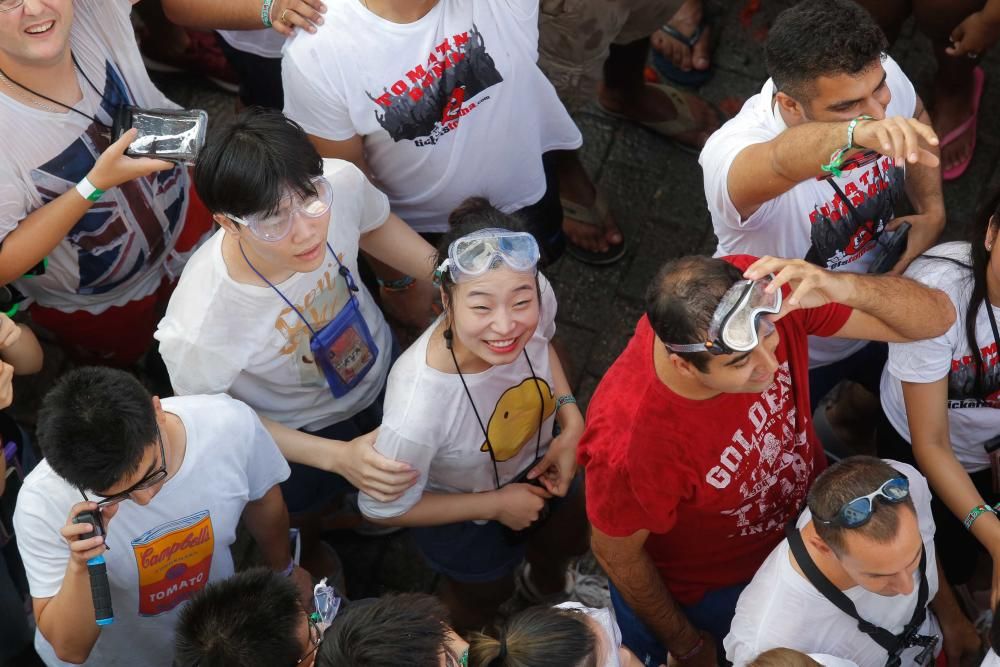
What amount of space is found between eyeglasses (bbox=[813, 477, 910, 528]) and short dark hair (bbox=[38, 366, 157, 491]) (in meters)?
1.68

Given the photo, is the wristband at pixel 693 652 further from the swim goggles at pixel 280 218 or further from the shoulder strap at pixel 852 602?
the swim goggles at pixel 280 218

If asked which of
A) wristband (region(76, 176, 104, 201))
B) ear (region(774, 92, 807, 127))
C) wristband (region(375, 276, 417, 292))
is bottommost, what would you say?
wristband (region(375, 276, 417, 292))

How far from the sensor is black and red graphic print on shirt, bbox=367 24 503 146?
125 inches

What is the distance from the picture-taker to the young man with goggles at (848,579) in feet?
8.26

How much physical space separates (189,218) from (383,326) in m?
0.81

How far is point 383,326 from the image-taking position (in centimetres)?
343

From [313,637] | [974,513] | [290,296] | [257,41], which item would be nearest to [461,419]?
[290,296]

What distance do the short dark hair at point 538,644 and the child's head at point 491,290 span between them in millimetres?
743

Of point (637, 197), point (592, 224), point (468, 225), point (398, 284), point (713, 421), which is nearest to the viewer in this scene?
point (713, 421)

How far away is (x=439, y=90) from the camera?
3.21 meters

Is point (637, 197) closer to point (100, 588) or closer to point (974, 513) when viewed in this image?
point (974, 513)

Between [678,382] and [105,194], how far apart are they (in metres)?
1.84

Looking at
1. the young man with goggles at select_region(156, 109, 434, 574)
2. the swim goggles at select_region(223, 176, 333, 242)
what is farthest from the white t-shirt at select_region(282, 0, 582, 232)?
the swim goggles at select_region(223, 176, 333, 242)

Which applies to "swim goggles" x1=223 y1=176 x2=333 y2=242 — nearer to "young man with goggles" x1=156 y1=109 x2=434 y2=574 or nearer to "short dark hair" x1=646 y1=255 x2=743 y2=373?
"young man with goggles" x1=156 y1=109 x2=434 y2=574
